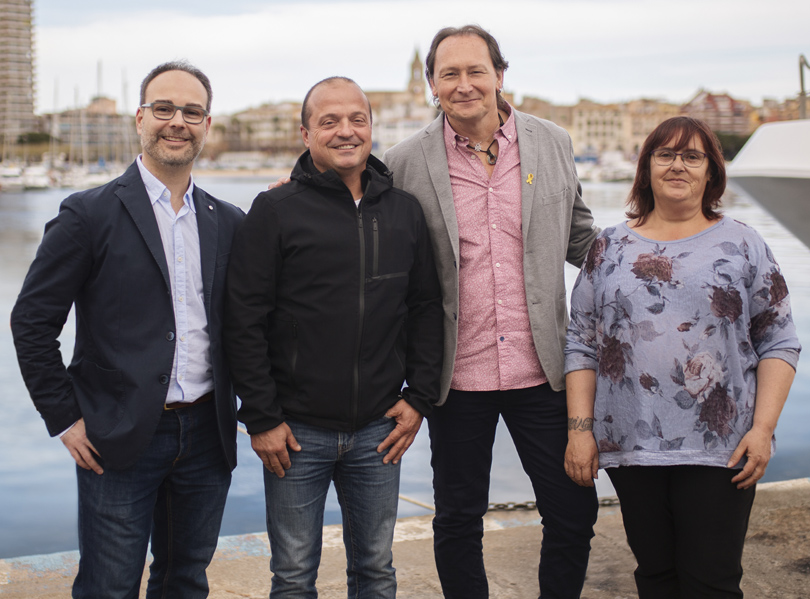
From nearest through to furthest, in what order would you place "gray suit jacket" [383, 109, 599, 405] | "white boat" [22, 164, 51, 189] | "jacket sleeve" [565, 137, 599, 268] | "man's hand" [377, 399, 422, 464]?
"man's hand" [377, 399, 422, 464] < "gray suit jacket" [383, 109, 599, 405] < "jacket sleeve" [565, 137, 599, 268] < "white boat" [22, 164, 51, 189]

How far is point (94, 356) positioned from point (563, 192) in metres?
1.35

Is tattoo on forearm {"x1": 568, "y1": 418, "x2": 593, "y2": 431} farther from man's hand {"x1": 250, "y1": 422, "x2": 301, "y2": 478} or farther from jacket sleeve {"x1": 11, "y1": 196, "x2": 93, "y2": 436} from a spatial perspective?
jacket sleeve {"x1": 11, "y1": 196, "x2": 93, "y2": 436}

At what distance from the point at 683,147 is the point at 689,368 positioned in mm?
537

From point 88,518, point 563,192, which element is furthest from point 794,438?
point 88,518

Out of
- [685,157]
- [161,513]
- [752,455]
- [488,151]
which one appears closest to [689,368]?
[752,455]

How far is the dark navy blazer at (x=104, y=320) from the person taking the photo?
183cm

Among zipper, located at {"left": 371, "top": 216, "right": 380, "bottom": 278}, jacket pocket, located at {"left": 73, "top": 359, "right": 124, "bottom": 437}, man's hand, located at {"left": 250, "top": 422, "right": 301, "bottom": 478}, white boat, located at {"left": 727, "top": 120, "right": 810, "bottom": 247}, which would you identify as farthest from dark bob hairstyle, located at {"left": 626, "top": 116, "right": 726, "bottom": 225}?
white boat, located at {"left": 727, "top": 120, "right": 810, "bottom": 247}

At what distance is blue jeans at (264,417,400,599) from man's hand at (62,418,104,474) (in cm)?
42

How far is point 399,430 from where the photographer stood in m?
2.04

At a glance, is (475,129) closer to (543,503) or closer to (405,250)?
(405,250)

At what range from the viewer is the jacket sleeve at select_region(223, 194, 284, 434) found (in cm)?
191

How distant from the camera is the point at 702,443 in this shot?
1.86 meters

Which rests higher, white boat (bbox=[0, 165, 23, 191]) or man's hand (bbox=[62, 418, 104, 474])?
man's hand (bbox=[62, 418, 104, 474])

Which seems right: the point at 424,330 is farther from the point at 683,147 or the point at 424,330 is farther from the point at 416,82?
the point at 416,82
